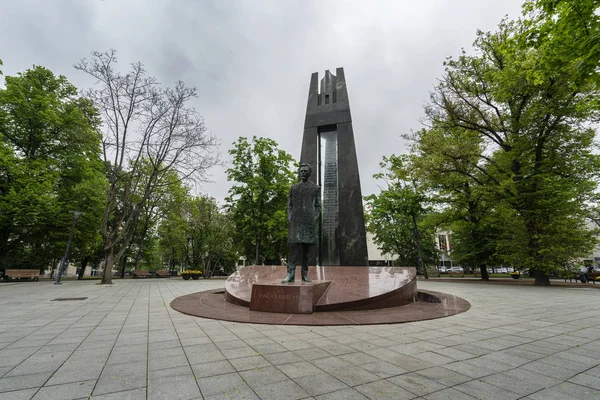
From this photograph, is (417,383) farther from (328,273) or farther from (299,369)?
(328,273)

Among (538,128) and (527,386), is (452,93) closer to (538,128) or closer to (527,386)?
(538,128)

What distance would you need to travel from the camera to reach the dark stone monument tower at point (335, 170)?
10547 mm

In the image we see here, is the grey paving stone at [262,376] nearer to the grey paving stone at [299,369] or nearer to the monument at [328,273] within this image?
the grey paving stone at [299,369]

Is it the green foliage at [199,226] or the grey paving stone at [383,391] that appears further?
the green foliage at [199,226]

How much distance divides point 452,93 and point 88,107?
87.4 feet

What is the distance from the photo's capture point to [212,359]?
10.7ft

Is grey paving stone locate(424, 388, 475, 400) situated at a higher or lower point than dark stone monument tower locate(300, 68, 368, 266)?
lower

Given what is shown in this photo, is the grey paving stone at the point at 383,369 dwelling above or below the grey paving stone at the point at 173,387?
below

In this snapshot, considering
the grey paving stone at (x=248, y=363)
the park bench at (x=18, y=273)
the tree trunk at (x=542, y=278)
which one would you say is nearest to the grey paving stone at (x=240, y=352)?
the grey paving stone at (x=248, y=363)

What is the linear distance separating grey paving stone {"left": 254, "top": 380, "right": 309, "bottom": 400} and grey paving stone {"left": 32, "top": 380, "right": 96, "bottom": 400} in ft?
4.88

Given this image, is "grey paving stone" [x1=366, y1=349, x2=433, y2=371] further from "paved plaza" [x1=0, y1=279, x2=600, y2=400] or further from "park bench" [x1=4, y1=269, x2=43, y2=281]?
"park bench" [x1=4, y1=269, x2=43, y2=281]

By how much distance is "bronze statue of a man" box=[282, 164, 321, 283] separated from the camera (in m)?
6.79

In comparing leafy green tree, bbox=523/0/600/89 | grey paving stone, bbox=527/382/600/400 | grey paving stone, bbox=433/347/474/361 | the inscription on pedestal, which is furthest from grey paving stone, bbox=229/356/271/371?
leafy green tree, bbox=523/0/600/89

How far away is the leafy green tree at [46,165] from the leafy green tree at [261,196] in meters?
10.2
